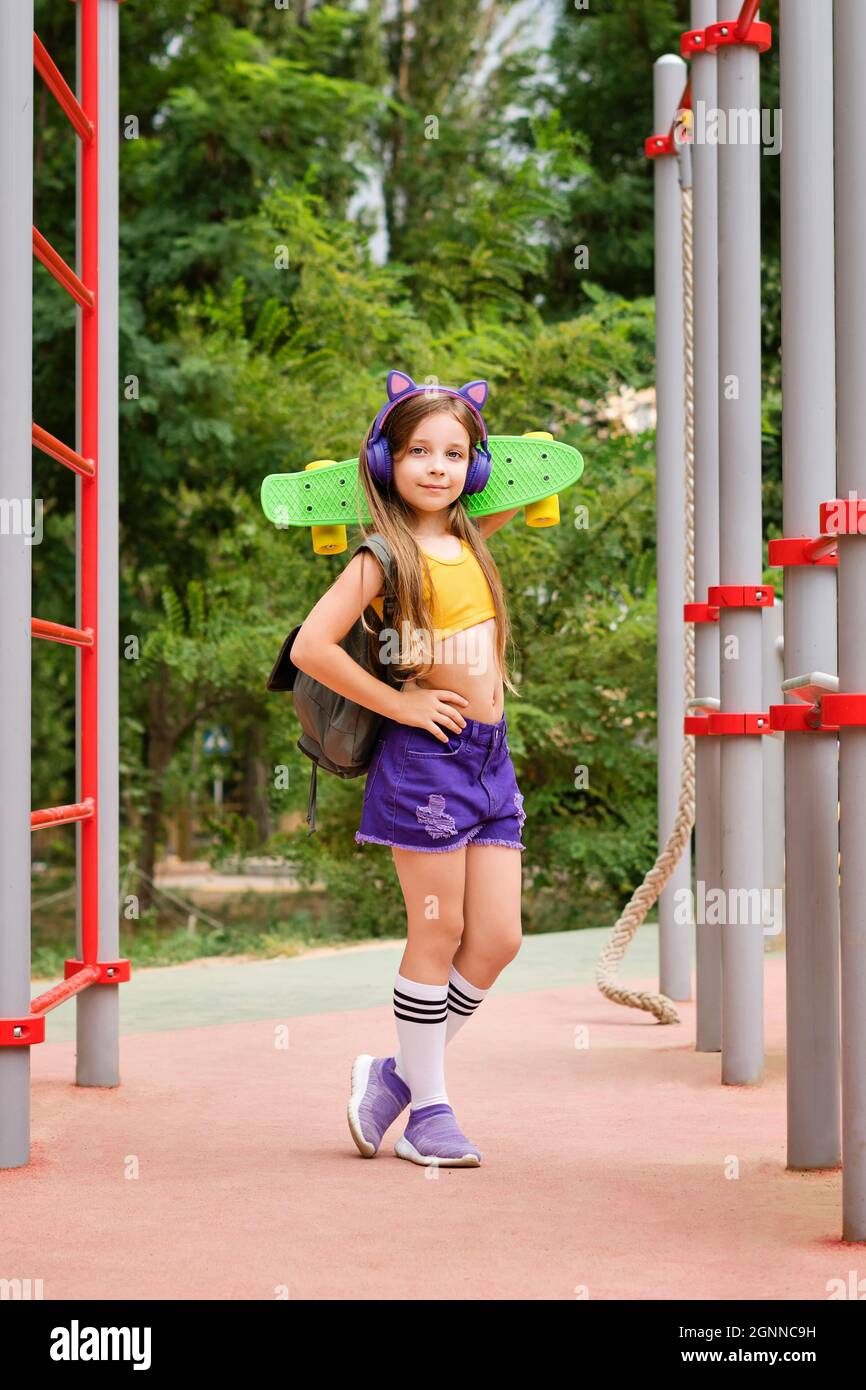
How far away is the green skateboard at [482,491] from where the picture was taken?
3184 mm

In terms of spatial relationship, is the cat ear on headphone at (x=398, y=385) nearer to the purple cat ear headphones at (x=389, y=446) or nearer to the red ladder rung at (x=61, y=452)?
the purple cat ear headphones at (x=389, y=446)

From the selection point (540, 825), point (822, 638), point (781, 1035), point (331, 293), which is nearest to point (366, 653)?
point (822, 638)

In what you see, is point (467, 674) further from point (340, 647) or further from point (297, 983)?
point (297, 983)

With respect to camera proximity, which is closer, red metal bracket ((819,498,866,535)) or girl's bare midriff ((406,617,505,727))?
red metal bracket ((819,498,866,535))

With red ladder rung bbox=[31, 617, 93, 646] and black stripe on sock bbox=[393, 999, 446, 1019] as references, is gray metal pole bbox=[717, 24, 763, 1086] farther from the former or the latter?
Result: red ladder rung bbox=[31, 617, 93, 646]

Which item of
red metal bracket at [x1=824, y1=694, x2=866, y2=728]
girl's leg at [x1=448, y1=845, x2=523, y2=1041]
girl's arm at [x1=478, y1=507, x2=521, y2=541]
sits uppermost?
girl's arm at [x1=478, y1=507, x2=521, y2=541]

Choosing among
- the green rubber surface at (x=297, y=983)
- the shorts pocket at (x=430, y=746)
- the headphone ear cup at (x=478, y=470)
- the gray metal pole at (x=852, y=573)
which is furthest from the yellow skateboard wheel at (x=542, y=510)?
the green rubber surface at (x=297, y=983)

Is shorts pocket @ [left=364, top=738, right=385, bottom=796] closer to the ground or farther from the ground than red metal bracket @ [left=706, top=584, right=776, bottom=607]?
closer to the ground

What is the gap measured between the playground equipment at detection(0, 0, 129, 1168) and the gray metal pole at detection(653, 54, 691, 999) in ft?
6.36

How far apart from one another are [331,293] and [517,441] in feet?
23.2

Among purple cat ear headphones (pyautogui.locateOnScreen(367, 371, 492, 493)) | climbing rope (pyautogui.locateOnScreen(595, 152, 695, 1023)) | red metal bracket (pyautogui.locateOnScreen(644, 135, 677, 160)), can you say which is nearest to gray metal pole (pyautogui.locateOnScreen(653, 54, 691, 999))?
red metal bracket (pyautogui.locateOnScreen(644, 135, 677, 160))

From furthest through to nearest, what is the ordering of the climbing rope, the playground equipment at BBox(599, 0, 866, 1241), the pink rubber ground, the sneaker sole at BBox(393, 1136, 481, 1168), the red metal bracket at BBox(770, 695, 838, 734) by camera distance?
the climbing rope
the sneaker sole at BBox(393, 1136, 481, 1168)
the red metal bracket at BBox(770, 695, 838, 734)
the playground equipment at BBox(599, 0, 866, 1241)
the pink rubber ground

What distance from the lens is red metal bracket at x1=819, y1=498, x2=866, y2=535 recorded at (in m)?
2.32

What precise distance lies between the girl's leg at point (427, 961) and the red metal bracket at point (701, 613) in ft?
4.68
